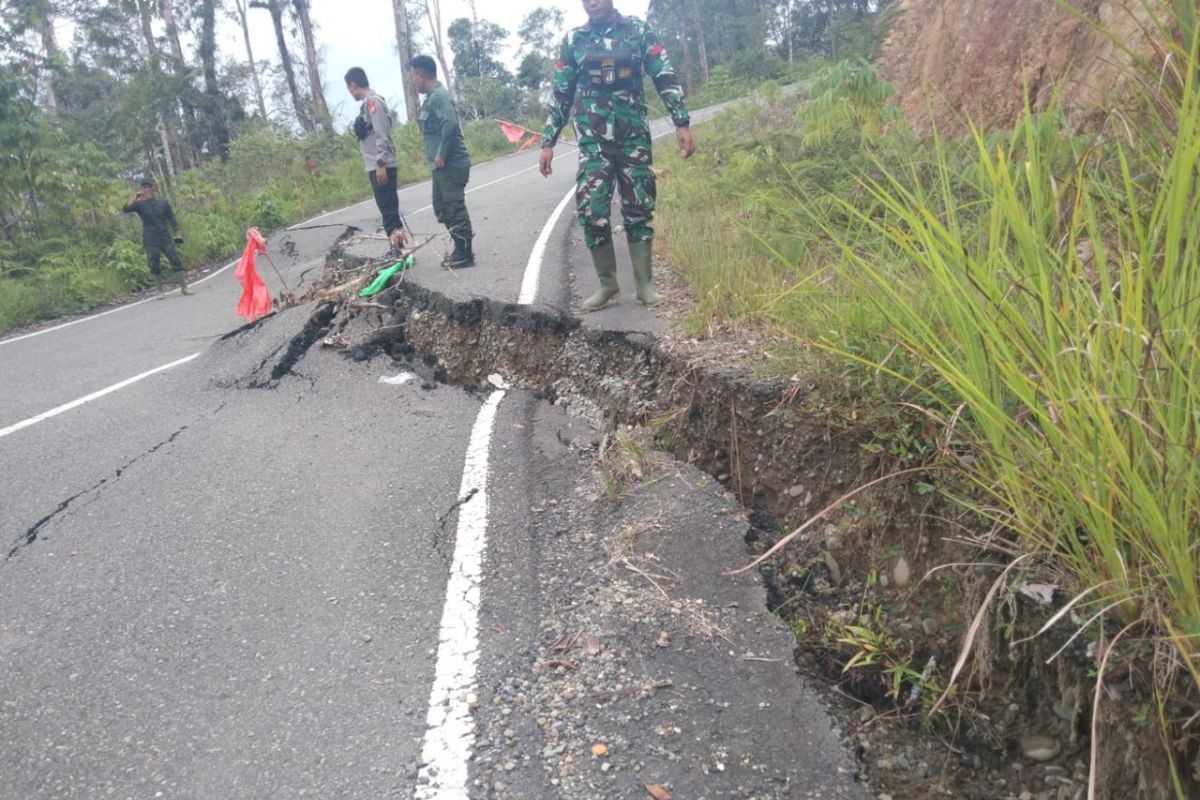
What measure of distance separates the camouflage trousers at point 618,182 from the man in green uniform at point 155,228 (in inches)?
347

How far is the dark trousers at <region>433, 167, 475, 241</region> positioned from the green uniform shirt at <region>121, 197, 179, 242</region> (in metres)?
6.43

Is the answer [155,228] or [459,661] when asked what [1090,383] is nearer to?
[459,661]

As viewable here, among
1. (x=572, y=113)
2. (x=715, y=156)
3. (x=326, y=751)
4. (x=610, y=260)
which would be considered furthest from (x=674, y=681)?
(x=715, y=156)

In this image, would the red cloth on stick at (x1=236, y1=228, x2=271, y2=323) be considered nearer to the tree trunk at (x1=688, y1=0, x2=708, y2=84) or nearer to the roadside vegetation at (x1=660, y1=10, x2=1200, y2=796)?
the roadside vegetation at (x1=660, y1=10, x2=1200, y2=796)

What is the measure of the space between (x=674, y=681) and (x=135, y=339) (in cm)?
832

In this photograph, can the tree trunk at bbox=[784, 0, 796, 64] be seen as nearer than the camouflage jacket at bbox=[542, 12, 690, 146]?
No

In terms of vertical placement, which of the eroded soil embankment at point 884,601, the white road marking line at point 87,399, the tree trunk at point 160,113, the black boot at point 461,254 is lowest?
the eroded soil embankment at point 884,601

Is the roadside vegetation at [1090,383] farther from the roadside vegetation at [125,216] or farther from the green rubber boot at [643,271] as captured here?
the roadside vegetation at [125,216]

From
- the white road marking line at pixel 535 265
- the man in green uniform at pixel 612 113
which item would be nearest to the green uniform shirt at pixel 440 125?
the white road marking line at pixel 535 265

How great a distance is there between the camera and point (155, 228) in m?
12.3

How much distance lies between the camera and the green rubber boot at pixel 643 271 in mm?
5773

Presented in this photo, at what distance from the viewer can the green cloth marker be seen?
308 inches

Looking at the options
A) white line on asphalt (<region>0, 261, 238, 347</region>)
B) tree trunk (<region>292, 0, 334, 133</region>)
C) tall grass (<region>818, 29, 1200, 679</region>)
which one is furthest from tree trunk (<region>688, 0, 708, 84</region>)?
tall grass (<region>818, 29, 1200, 679</region>)

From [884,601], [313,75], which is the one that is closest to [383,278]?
[884,601]
